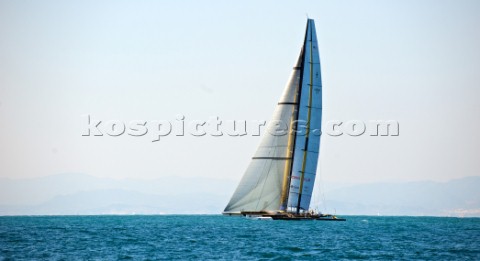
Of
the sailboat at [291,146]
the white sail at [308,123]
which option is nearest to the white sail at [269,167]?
the sailboat at [291,146]

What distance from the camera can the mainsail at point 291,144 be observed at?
7862cm

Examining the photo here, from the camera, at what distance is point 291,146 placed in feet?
260

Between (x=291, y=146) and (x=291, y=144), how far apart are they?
220 mm

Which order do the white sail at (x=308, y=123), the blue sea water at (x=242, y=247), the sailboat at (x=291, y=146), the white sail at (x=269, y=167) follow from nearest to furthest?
the blue sea water at (x=242, y=247) < the white sail at (x=308, y=123) < the sailboat at (x=291, y=146) < the white sail at (x=269, y=167)

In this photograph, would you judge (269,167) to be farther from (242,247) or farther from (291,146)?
(242,247)

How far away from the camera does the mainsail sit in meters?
78.6

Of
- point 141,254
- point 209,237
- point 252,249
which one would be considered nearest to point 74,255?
point 141,254

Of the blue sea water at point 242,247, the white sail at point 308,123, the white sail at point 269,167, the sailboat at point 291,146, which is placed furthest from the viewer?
the white sail at point 269,167

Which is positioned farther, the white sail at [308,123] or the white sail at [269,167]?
the white sail at [269,167]

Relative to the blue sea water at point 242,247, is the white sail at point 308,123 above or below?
above

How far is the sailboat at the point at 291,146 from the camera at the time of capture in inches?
3095

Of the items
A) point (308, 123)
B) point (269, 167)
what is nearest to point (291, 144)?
point (308, 123)

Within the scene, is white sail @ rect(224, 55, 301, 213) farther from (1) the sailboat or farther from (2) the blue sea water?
(2) the blue sea water

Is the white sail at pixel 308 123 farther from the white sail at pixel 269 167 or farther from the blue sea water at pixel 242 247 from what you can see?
the blue sea water at pixel 242 247
